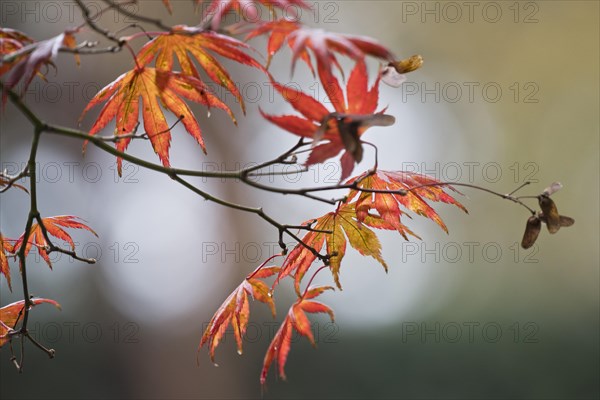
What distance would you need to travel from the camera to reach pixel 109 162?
341cm

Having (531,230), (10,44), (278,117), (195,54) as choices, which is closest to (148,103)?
(195,54)

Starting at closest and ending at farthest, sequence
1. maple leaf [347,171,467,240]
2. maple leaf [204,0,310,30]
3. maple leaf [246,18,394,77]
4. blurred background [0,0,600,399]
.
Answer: maple leaf [246,18,394,77]
maple leaf [204,0,310,30]
maple leaf [347,171,467,240]
blurred background [0,0,600,399]

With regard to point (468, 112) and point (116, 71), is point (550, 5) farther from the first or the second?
point (116, 71)

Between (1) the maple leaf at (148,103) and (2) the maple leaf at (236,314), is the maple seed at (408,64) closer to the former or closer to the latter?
(1) the maple leaf at (148,103)

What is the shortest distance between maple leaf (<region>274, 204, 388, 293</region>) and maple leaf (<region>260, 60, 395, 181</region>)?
0.26 m

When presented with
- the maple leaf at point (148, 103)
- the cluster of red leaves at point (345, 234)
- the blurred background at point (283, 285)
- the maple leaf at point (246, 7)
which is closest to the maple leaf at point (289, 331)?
the cluster of red leaves at point (345, 234)

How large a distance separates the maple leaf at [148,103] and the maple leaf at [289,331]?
0.31 metres

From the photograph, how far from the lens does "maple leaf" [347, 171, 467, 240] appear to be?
930 mm

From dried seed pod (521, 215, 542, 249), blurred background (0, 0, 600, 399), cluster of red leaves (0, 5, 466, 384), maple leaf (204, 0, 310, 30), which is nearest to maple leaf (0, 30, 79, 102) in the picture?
cluster of red leaves (0, 5, 466, 384)

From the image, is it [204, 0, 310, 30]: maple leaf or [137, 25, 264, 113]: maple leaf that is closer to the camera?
[204, 0, 310, 30]: maple leaf

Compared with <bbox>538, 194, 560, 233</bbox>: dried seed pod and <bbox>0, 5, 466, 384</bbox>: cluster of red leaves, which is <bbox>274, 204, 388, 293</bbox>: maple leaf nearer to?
<bbox>0, 5, 466, 384</bbox>: cluster of red leaves

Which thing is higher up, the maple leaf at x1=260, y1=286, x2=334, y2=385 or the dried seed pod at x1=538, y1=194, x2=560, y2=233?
the dried seed pod at x1=538, y1=194, x2=560, y2=233

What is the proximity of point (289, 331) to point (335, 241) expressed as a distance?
0.16 meters

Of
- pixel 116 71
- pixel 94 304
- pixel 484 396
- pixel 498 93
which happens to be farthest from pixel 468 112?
pixel 94 304
